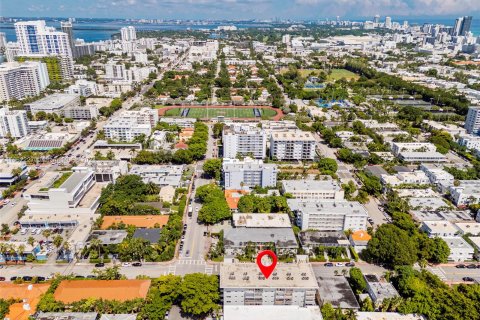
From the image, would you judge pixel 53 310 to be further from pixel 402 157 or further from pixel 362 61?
pixel 362 61

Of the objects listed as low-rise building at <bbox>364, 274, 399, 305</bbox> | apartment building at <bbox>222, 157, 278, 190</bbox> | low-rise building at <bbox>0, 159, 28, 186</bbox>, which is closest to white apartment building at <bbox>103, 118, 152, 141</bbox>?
low-rise building at <bbox>0, 159, 28, 186</bbox>

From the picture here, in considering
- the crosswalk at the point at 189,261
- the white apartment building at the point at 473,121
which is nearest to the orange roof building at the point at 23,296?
the crosswalk at the point at 189,261

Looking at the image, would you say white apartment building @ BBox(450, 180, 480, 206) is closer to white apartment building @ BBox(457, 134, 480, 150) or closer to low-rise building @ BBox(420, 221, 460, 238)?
low-rise building @ BBox(420, 221, 460, 238)

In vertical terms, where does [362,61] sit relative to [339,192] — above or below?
above

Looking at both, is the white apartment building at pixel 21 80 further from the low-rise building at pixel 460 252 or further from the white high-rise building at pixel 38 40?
the low-rise building at pixel 460 252

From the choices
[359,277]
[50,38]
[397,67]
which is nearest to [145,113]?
[359,277]

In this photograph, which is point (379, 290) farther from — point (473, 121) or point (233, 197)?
point (473, 121)
